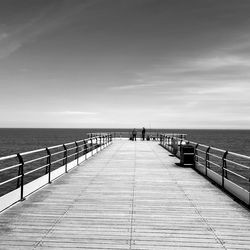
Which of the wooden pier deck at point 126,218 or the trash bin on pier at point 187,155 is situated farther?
the trash bin on pier at point 187,155

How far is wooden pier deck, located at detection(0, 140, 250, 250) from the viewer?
6.16 meters

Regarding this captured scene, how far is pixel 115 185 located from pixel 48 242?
6.14m

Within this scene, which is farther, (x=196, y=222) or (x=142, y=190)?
(x=142, y=190)

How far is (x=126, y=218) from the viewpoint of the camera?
773 centimetres

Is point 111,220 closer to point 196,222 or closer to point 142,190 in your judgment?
point 196,222

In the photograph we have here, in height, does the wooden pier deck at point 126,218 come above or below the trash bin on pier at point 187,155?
below

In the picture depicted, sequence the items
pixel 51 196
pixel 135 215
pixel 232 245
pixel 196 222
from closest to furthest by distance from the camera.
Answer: pixel 232 245 < pixel 196 222 < pixel 135 215 < pixel 51 196

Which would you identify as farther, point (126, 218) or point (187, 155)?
point (187, 155)

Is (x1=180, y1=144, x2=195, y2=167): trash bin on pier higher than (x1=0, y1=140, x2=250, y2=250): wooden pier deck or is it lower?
higher

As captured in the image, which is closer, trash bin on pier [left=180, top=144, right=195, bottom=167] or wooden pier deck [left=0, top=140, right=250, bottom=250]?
wooden pier deck [left=0, top=140, right=250, bottom=250]

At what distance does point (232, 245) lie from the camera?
19.8 ft

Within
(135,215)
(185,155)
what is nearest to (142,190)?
(135,215)

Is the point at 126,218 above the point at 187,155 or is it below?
below

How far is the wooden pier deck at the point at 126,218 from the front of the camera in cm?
616
